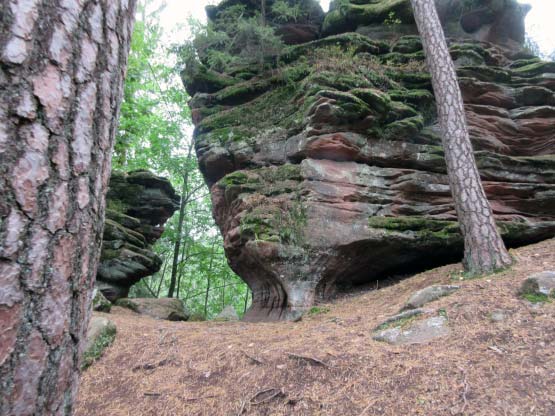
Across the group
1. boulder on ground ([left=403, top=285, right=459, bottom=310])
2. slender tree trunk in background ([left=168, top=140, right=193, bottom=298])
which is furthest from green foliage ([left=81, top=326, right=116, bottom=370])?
slender tree trunk in background ([left=168, top=140, right=193, bottom=298])

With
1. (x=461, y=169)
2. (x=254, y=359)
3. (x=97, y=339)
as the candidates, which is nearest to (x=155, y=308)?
(x=97, y=339)

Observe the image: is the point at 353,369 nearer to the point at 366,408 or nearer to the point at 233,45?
the point at 366,408

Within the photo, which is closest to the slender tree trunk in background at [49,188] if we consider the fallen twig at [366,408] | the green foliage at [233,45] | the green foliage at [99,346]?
the fallen twig at [366,408]

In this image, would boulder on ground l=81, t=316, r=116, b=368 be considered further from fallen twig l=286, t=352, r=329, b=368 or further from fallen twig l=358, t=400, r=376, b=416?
fallen twig l=358, t=400, r=376, b=416

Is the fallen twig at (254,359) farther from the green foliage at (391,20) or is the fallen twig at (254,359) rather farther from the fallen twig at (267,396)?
the green foliage at (391,20)

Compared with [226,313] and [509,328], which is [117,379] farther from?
[226,313]

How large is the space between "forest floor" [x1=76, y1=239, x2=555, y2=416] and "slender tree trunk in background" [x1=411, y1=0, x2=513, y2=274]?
456 millimetres

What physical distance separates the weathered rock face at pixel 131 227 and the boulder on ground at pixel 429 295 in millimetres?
9779

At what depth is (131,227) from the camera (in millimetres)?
14625

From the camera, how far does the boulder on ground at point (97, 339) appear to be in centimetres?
558

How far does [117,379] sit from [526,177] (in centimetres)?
1023

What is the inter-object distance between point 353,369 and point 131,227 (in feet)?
40.6

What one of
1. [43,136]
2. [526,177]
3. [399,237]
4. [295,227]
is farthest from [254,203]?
[43,136]

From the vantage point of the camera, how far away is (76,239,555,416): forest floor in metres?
3.44
